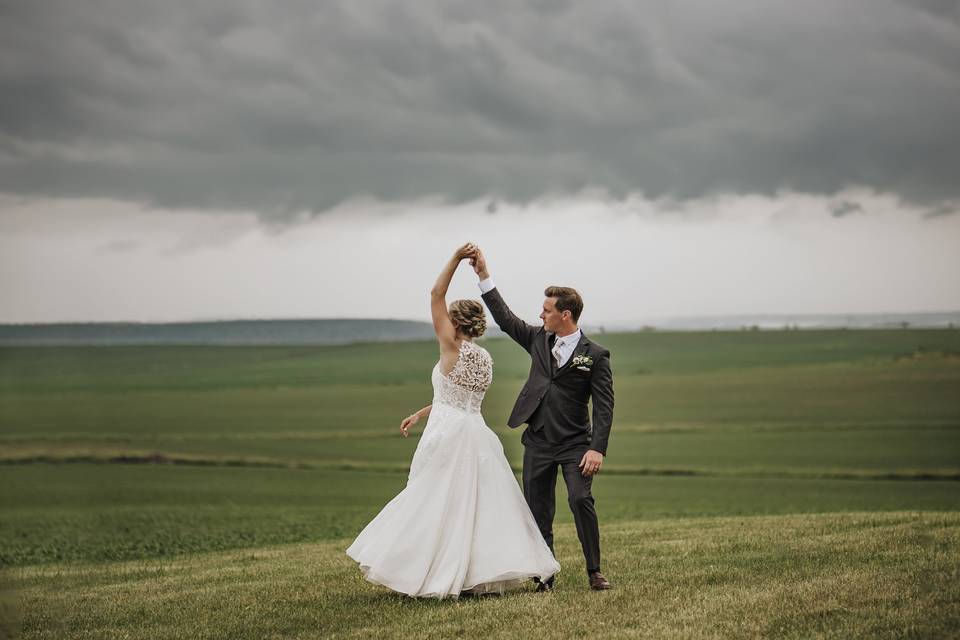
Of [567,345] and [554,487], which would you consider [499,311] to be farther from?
[554,487]

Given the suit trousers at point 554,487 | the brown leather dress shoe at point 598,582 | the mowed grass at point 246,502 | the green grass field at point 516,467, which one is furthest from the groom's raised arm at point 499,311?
the mowed grass at point 246,502

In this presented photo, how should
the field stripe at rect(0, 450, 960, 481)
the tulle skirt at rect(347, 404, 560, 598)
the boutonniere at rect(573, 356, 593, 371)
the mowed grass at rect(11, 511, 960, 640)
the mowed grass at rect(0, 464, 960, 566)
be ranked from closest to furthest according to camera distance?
the mowed grass at rect(11, 511, 960, 640)
the tulle skirt at rect(347, 404, 560, 598)
the boutonniere at rect(573, 356, 593, 371)
the mowed grass at rect(0, 464, 960, 566)
the field stripe at rect(0, 450, 960, 481)

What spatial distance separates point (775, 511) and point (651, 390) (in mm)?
48772

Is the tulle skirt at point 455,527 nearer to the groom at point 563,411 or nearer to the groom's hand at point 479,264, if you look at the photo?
the groom at point 563,411

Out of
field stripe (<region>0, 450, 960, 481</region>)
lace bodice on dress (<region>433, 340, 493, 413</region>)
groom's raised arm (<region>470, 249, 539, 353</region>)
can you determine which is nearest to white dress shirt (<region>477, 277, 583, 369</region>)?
groom's raised arm (<region>470, 249, 539, 353</region>)

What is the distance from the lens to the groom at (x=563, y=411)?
9.66 m

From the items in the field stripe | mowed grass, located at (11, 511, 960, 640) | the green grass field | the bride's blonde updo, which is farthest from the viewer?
the field stripe

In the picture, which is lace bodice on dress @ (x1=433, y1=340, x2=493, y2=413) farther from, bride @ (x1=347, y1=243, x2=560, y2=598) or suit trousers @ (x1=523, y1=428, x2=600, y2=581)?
suit trousers @ (x1=523, y1=428, x2=600, y2=581)

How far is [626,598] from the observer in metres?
9.19

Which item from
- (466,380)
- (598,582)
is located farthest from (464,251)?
(598,582)

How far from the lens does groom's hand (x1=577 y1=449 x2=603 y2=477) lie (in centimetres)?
946

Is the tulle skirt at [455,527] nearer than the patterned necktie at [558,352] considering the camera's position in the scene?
Yes

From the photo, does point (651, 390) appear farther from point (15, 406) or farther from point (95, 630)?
point (95, 630)

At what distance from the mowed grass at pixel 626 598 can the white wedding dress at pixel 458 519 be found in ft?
0.78
